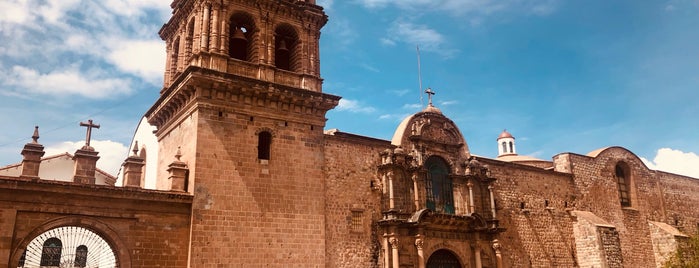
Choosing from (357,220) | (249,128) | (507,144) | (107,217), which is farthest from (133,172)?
(507,144)

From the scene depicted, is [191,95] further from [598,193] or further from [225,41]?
[598,193]

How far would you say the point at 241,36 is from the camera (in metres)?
16.5

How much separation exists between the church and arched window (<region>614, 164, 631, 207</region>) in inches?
128

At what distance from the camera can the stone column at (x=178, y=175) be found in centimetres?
1425

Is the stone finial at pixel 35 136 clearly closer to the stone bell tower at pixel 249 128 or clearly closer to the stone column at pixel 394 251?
the stone bell tower at pixel 249 128

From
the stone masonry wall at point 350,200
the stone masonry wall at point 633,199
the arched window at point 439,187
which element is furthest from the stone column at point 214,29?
the stone masonry wall at point 633,199

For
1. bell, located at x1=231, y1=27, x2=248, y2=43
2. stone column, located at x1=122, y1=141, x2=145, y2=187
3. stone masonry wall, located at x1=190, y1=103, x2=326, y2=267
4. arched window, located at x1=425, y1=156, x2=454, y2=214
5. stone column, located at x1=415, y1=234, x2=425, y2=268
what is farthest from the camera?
arched window, located at x1=425, y1=156, x2=454, y2=214

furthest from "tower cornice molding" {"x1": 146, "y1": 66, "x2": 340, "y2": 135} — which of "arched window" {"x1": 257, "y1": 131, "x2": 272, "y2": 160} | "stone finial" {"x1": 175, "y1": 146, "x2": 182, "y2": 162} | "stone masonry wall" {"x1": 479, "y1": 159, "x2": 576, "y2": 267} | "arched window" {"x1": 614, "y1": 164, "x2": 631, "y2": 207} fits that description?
"arched window" {"x1": 614, "y1": 164, "x2": 631, "y2": 207}

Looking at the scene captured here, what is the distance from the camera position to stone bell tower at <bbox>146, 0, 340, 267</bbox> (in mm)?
14461

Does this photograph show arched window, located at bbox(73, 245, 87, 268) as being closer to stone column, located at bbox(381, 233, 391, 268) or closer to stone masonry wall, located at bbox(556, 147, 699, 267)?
stone column, located at bbox(381, 233, 391, 268)

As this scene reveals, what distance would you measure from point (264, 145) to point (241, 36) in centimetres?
326

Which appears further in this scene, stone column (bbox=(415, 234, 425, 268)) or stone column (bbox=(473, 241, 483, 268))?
stone column (bbox=(473, 241, 483, 268))

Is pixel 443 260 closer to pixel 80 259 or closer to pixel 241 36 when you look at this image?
pixel 241 36

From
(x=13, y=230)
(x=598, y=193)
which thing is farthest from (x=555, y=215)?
(x=13, y=230)
